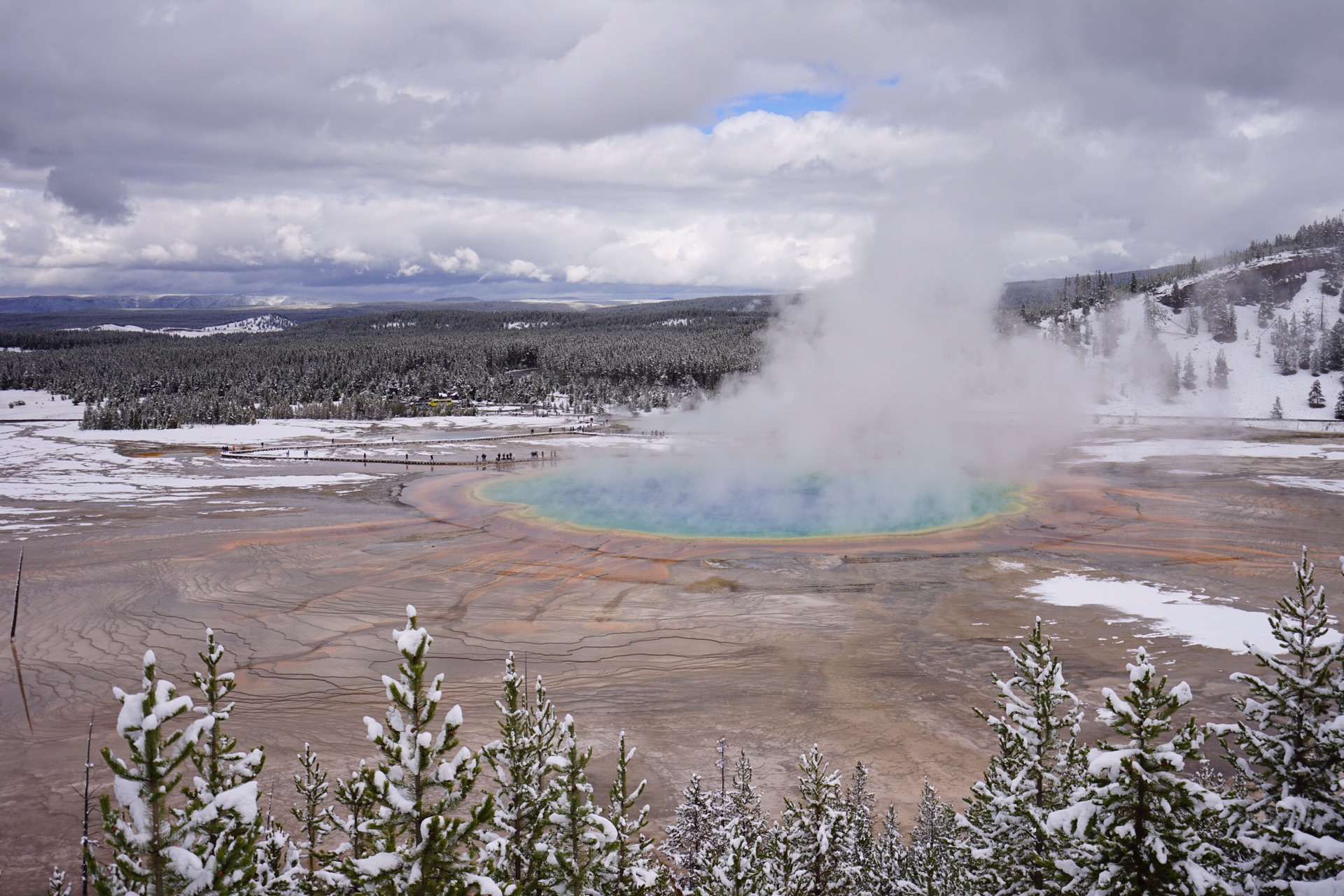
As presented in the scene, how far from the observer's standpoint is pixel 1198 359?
86.2 metres

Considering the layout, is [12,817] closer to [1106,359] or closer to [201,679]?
[201,679]

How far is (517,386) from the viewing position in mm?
99312

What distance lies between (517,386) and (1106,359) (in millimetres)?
66704

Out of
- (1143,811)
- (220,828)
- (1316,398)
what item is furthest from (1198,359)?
(220,828)

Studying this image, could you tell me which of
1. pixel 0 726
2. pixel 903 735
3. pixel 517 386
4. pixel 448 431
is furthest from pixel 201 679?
pixel 517 386

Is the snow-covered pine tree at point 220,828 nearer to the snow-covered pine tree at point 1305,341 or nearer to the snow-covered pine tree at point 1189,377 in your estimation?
the snow-covered pine tree at point 1189,377

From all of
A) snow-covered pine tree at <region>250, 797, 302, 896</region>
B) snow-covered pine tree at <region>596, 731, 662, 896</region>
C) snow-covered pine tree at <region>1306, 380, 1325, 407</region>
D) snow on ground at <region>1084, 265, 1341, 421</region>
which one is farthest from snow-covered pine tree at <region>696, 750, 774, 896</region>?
snow-covered pine tree at <region>1306, 380, 1325, 407</region>

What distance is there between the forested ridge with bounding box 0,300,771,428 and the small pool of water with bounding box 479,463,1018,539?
4390 cm

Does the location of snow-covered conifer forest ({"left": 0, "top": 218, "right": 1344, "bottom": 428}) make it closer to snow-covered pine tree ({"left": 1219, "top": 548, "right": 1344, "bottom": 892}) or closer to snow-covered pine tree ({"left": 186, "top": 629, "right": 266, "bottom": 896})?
snow-covered pine tree ({"left": 186, "top": 629, "right": 266, "bottom": 896})

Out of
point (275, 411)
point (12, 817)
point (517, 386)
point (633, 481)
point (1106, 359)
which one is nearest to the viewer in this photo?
point (12, 817)

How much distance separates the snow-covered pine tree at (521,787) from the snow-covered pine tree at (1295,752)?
5174mm

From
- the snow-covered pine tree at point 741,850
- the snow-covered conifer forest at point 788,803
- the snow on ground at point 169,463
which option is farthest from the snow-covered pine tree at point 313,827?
the snow on ground at point 169,463

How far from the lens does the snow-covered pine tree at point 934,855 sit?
336 inches

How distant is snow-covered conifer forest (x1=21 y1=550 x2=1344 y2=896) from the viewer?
15.2 feet
